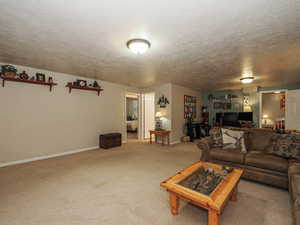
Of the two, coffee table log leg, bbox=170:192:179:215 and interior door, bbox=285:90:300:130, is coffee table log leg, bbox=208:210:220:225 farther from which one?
interior door, bbox=285:90:300:130

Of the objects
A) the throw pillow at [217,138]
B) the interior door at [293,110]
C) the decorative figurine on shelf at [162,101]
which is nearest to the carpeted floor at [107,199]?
the throw pillow at [217,138]

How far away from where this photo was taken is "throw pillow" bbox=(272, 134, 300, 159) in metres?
2.27

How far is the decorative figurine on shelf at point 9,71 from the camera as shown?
10.3ft

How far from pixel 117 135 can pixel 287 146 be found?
443 centimetres

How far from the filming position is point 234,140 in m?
2.85

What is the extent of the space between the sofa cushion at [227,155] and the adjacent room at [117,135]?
0.02 metres

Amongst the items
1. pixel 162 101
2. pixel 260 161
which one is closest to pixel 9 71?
pixel 162 101

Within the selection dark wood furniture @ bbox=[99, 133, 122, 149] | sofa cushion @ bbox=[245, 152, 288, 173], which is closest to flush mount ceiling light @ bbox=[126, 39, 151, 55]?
sofa cushion @ bbox=[245, 152, 288, 173]

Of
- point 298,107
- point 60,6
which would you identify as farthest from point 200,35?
point 298,107

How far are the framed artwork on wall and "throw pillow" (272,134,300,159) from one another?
3883 millimetres

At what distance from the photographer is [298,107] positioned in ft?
17.0

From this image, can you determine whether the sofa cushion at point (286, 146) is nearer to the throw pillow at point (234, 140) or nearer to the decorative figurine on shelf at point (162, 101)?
the throw pillow at point (234, 140)

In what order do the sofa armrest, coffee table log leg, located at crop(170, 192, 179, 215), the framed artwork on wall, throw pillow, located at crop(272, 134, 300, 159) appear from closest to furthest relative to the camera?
coffee table log leg, located at crop(170, 192, 179, 215) → throw pillow, located at crop(272, 134, 300, 159) → the sofa armrest → the framed artwork on wall

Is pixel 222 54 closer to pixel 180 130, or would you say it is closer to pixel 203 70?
pixel 203 70
